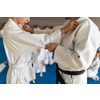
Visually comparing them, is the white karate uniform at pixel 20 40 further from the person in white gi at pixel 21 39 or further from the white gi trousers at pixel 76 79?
the white gi trousers at pixel 76 79

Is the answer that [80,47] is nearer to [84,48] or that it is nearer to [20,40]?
[84,48]

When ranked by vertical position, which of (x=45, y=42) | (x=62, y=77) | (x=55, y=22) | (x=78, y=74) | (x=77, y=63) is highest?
(x=55, y=22)

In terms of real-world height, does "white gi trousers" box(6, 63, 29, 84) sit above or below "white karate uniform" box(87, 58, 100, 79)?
above

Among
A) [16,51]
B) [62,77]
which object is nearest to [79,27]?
→ [62,77]

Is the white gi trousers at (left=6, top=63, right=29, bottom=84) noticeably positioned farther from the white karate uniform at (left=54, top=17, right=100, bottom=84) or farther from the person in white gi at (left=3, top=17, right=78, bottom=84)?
the white karate uniform at (left=54, top=17, right=100, bottom=84)

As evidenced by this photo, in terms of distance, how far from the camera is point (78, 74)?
3.38ft

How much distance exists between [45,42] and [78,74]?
614 mm

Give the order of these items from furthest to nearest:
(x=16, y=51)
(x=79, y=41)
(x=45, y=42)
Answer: (x=16, y=51), (x=45, y=42), (x=79, y=41)

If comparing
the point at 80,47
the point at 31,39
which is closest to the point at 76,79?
the point at 80,47

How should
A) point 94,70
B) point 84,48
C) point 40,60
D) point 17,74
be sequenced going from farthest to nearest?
point 40,60, point 94,70, point 17,74, point 84,48

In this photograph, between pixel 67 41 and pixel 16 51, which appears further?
pixel 16 51

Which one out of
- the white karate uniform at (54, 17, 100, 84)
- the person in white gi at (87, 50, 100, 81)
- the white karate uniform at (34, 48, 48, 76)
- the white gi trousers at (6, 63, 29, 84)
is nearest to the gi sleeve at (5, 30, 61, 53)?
the white karate uniform at (54, 17, 100, 84)

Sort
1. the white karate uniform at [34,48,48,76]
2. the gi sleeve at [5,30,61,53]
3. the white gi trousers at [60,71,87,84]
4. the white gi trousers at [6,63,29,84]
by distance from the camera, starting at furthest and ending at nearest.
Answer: the white karate uniform at [34,48,48,76]
the white gi trousers at [6,63,29,84]
the white gi trousers at [60,71,87,84]
the gi sleeve at [5,30,61,53]

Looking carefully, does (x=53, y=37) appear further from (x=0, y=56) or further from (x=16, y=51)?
(x=0, y=56)
